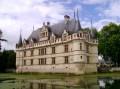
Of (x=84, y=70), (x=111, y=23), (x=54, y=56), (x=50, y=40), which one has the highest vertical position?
(x=111, y=23)

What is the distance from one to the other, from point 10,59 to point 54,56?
25.3 metres

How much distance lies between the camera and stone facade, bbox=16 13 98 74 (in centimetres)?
4160

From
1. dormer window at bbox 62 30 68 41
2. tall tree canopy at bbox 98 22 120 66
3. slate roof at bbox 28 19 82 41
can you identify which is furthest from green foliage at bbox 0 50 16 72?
dormer window at bbox 62 30 68 41

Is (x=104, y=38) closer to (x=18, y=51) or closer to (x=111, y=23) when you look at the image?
(x=111, y=23)

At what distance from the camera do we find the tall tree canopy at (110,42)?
52.8 meters

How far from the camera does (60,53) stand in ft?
150

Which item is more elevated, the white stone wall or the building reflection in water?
the white stone wall

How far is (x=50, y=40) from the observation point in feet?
158

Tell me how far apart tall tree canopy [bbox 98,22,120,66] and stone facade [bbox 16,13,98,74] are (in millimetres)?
7892

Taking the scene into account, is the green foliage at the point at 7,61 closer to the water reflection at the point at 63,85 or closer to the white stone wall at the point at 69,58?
the white stone wall at the point at 69,58

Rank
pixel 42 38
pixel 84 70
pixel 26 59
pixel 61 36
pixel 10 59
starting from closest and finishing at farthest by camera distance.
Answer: pixel 84 70 < pixel 61 36 < pixel 42 38 < pixel 26 59 < pixel 10 59

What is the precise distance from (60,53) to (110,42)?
47.7ft

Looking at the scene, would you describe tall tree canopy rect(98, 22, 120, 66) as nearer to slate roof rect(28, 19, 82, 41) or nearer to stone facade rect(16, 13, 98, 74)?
stone facade rect(16, 13, 98, 74)

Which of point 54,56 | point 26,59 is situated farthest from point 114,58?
point 26,59
